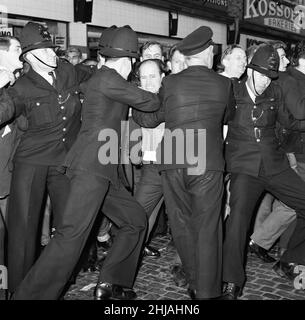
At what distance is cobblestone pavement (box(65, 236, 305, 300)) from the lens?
4.21 meters

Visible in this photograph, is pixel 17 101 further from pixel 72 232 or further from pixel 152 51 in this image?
pixel 152 51

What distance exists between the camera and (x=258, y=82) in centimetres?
414

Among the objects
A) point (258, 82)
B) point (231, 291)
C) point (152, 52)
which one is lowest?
point (231, 291)

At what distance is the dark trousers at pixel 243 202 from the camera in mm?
4098

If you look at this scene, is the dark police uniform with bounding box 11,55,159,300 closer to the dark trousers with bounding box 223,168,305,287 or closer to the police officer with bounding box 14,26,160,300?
the police officer with bounding box 14,26,160,300

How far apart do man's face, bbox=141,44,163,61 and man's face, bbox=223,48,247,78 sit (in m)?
1.07

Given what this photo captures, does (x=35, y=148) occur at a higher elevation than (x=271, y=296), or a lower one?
higher

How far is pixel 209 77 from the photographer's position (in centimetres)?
370

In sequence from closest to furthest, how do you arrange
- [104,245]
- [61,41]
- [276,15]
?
[104,245] < [61,41] < [276,15]

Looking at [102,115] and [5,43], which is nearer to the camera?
[102,115]

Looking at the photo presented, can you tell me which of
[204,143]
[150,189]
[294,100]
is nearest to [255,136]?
[294,100]

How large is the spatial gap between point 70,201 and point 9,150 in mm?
1044

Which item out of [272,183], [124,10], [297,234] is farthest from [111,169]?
[124,10]

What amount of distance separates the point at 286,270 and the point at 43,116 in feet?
9.21
